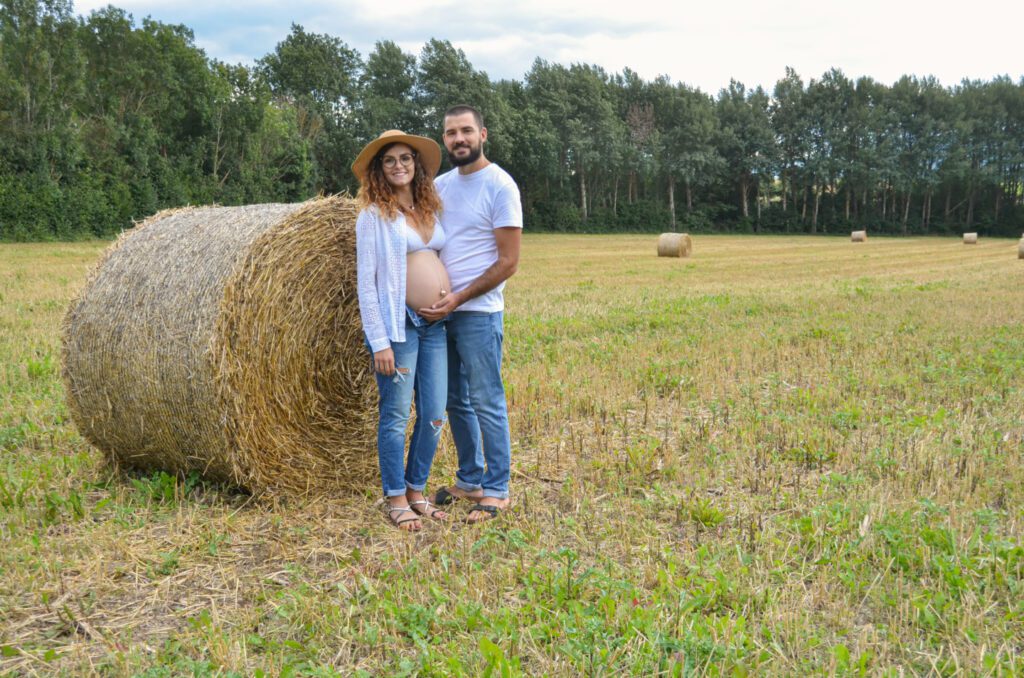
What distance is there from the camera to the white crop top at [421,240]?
4.34m

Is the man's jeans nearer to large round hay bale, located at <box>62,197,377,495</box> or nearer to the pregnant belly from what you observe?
the pregnant belly

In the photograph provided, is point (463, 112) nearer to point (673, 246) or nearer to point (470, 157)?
point (470, 157)

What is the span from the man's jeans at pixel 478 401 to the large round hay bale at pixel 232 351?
801 mm

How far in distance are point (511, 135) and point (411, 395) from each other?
45500mm

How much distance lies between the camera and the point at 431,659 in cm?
296

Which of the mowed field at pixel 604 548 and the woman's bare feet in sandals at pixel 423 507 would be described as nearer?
the mowed field at pixel 604 548

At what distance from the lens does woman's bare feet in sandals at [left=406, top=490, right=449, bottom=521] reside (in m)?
4.46

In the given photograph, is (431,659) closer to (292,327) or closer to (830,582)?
(830,582)

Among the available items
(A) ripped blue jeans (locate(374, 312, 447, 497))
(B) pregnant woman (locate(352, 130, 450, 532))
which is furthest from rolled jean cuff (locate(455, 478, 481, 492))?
(A) ripped blue jeans (locate(374, 312, 447, 497))

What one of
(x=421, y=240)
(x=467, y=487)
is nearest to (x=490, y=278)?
(x=421, y=240)

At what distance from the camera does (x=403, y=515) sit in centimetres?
434

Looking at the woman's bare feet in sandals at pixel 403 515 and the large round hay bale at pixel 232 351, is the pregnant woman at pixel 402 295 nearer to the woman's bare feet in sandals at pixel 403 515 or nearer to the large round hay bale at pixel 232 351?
the woman's bare feet in sandals at pixel 403 515

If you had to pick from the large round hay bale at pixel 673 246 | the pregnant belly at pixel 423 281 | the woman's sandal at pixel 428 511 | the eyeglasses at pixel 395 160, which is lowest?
the woman's sandal at pixel 428 511

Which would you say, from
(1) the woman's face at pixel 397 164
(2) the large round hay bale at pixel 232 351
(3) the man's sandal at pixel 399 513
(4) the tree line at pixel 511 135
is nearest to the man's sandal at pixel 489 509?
(3) the man's sandal at pixel 399 513
